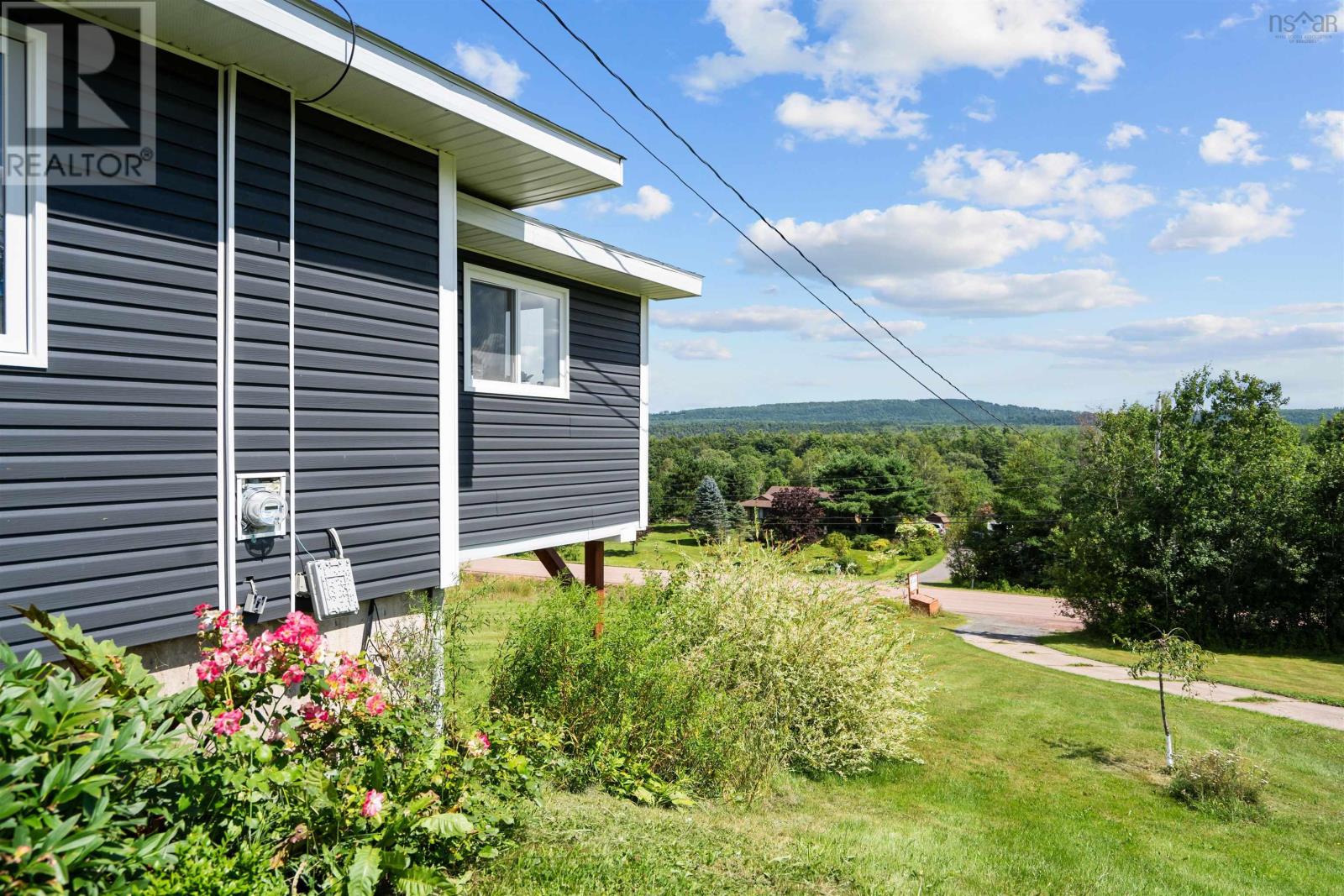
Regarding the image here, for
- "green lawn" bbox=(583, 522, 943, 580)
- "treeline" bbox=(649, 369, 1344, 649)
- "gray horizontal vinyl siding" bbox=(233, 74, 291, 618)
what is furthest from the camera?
"green lawn" bbox=(583, 522, 943, 580)

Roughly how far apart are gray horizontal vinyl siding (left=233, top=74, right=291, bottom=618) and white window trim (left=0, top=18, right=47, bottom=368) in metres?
0.87

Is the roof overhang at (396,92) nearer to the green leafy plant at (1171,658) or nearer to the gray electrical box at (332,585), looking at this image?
the gray electrical box at (332,585)

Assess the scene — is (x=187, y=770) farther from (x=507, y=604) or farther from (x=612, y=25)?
(x=612, y=25)

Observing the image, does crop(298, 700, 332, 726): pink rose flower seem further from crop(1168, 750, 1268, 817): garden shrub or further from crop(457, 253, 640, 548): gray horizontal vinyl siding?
crop(1168, 750, 1268, 817): garden shrub

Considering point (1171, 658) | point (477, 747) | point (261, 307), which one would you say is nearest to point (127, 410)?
point (261, 307)

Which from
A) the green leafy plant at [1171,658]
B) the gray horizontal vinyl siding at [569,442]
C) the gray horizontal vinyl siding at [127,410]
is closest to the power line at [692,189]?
the gray horizontal vinyl siding at [569,442]

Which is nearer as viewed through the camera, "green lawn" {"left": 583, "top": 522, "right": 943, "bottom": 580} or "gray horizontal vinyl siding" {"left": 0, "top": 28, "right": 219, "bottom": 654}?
"gray horizontal vinyl siding" {"left": 0, "top": 28, "right": 219, "bottom": 654}

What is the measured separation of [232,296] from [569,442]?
3827 millimetres

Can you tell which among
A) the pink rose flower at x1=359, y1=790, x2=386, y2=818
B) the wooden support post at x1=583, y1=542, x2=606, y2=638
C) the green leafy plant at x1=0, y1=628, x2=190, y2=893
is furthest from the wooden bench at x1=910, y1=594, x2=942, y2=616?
the green leafy plant at x1=0, y1=628, x2=190, y2=893

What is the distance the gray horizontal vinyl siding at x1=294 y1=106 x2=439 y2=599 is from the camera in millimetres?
4508

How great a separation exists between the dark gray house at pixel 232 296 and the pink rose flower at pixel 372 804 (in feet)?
5.28

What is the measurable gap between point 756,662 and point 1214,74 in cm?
1138

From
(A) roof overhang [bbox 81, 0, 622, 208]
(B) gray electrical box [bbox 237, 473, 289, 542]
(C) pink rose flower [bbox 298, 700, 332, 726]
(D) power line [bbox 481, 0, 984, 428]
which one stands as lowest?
(C) pink rose flower [bbox 298, 700, 332, 726]

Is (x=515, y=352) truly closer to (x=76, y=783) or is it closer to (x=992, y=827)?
(x=76, y=783)
